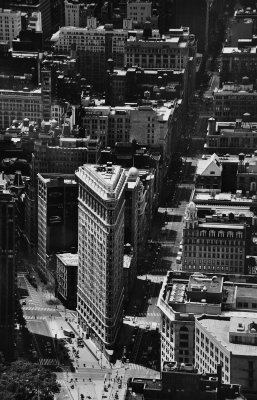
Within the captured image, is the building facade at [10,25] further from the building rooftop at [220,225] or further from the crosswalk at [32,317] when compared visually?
the crosswalk at [32,317]

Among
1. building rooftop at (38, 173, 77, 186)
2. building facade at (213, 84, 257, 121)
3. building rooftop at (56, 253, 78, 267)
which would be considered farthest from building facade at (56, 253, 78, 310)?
building facade at (213, 84, 257, 121)

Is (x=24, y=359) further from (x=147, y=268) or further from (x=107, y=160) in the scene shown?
(x=107, y=160)

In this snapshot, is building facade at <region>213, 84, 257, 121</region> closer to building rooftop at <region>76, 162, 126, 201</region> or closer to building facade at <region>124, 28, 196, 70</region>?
building facade at <region>124, 28, 196, 70</region>

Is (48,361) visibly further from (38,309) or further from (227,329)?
(227,329)

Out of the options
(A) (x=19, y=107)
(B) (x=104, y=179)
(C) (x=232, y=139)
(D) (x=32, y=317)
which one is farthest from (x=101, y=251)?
(A) (x=19, y=107)

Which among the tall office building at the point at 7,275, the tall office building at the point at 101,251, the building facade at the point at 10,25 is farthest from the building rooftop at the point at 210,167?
the building facade at the point at 10,25

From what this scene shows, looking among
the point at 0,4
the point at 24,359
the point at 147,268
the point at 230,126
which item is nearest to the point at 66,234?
the point at 147,268
